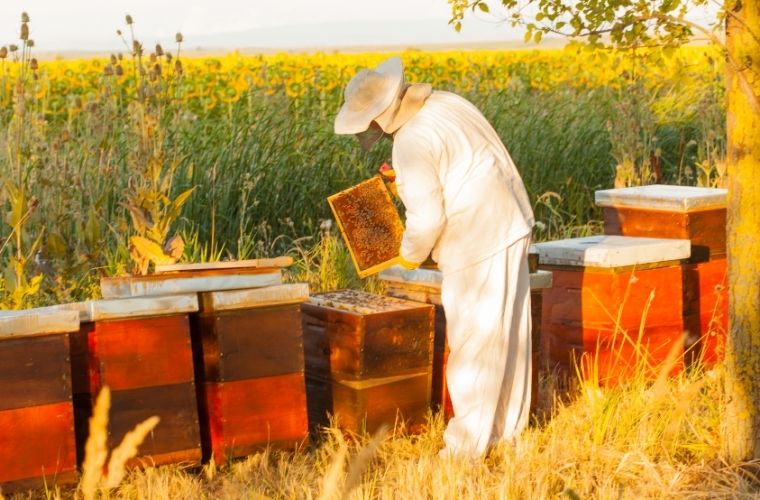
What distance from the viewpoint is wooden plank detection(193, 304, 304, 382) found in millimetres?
4410

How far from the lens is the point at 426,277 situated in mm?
5102

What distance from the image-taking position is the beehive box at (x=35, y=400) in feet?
13.1

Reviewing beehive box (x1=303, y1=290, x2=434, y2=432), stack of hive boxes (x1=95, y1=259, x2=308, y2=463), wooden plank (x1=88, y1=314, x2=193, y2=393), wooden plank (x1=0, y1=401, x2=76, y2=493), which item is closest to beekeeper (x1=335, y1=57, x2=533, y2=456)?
beehive box (x1=303, y1=290, x2=434, y2=432)

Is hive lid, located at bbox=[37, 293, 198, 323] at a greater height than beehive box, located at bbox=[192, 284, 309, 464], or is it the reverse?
hive lid, located at bbox=[37, 293, 198, 323]

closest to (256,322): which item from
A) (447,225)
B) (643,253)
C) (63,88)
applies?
(447,225)

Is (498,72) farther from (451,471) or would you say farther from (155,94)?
(451,471)

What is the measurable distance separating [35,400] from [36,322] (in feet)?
0.91

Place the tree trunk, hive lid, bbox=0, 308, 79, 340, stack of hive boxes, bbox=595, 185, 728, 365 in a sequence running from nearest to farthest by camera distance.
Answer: hive lid, bbox=0, 308, 79, 340
the tree trunk
stack of hive boxes, bbox=595, 185, 728, 365

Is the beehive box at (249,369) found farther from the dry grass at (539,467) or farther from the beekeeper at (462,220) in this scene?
the beekeeper at (462,220)

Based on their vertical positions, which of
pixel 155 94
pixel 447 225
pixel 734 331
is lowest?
pixel 734 331

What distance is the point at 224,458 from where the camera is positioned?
4484mm

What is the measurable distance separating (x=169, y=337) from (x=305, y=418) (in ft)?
2.23

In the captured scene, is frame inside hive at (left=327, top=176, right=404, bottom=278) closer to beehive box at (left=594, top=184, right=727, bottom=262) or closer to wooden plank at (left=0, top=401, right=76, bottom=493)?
wooden plank at (left=0, top=401, right=76, bottom=493)

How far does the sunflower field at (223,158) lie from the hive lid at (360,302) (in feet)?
2.26
